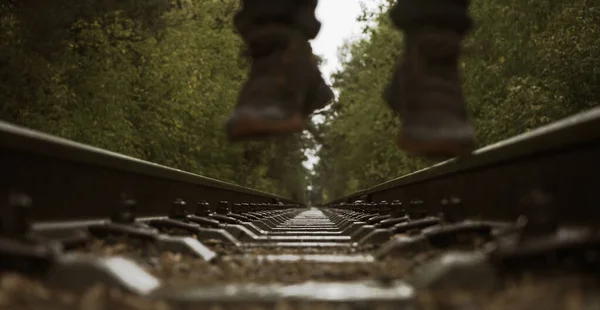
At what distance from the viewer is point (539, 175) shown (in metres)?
2.79

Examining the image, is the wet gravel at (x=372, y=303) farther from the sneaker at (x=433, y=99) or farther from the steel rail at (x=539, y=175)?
the sneaker at (x=433, y=99)

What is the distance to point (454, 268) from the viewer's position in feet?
6.26

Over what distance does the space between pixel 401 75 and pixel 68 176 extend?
1347 millimetres

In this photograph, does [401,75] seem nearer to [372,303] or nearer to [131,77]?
[372,303]

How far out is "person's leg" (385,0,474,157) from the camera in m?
2.73

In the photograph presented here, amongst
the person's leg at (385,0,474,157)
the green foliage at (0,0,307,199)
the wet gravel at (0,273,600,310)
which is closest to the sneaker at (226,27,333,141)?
the person's leg at (385,0,474,157)

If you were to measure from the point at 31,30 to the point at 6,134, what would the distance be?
44.7ft

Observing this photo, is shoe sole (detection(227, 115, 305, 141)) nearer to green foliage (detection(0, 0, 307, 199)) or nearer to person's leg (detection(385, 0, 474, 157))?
person's leg (detection(385, 0, 474, 157))

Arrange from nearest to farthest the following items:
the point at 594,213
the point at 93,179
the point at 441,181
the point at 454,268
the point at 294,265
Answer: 1. the point at 454,268
2. the point at 594,213
3. the point at 294,265
4. the point at 93,179
5. the point at 441,181

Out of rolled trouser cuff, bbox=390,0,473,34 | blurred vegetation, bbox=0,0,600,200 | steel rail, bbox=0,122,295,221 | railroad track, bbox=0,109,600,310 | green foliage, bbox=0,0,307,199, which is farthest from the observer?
green foliage, bbox=0,0,307,199

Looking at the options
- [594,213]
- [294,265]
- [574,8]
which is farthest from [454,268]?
[574,8]

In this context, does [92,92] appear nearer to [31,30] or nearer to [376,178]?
[31,30]

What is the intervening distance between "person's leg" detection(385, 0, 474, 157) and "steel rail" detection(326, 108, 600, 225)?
0.27 meters

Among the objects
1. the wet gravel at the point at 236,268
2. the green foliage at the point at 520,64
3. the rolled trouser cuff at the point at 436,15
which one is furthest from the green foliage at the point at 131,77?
the rolled trouser cuff at the point at 436,15
